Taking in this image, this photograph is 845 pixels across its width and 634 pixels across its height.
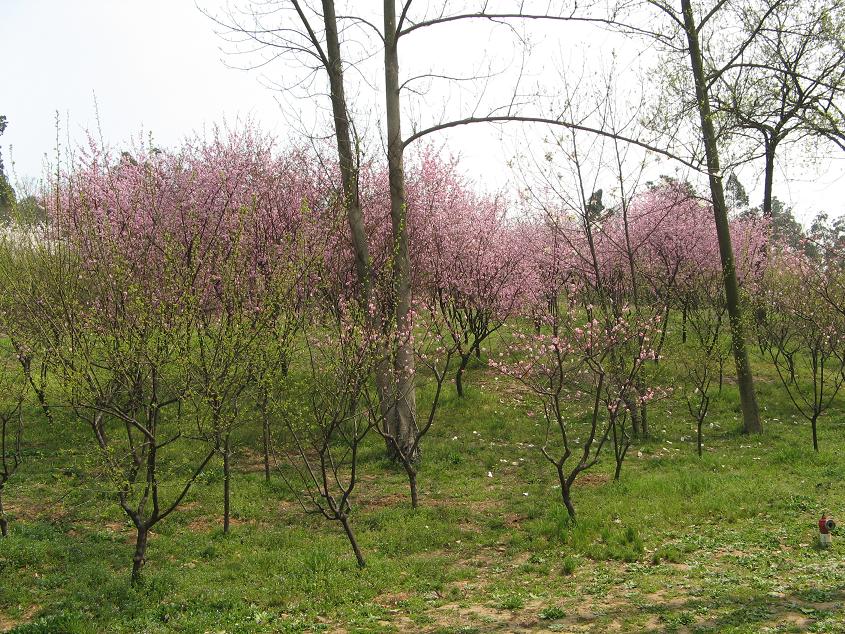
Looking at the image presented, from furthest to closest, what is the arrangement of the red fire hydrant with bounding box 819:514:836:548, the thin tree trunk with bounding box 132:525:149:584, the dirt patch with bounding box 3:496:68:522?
the dirt patch with bounding box 3:496:68:522 → the red fire hydrant with bounding box 819:514:836:548 → the thin tree trunk with bounding box 132:525:149:584

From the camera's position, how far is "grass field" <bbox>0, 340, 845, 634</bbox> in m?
6.50

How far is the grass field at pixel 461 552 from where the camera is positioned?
6.50 metres

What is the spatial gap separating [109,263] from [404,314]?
5.90 metres

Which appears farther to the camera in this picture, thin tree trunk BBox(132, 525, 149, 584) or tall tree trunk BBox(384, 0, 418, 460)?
tall tree trunk BBox(384, 0, 418, 460)

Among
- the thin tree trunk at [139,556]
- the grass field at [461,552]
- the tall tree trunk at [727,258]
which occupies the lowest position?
the grass field at [461,552]

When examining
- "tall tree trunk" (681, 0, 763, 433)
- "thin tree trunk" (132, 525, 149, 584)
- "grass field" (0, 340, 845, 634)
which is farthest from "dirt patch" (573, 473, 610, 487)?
"thin tree trunk" (132, 525, 149, 584)

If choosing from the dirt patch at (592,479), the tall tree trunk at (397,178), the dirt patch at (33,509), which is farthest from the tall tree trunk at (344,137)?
the dirt patch at (33,509)

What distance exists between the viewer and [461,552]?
8945mm

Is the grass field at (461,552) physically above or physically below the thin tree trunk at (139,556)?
below

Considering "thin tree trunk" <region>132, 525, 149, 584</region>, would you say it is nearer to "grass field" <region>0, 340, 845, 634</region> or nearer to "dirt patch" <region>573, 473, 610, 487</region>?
"grass field" <region>0, 340, 845, 634</region>

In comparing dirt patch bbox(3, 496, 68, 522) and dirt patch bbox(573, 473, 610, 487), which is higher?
dirt patch bbox(3, 496, 68, 522)

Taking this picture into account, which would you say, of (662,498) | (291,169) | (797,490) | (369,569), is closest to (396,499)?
(369,569)

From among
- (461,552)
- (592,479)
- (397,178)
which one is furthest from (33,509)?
(592,479)

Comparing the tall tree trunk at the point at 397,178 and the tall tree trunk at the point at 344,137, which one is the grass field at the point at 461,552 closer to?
the tall tree trunk at the point at 397,178
